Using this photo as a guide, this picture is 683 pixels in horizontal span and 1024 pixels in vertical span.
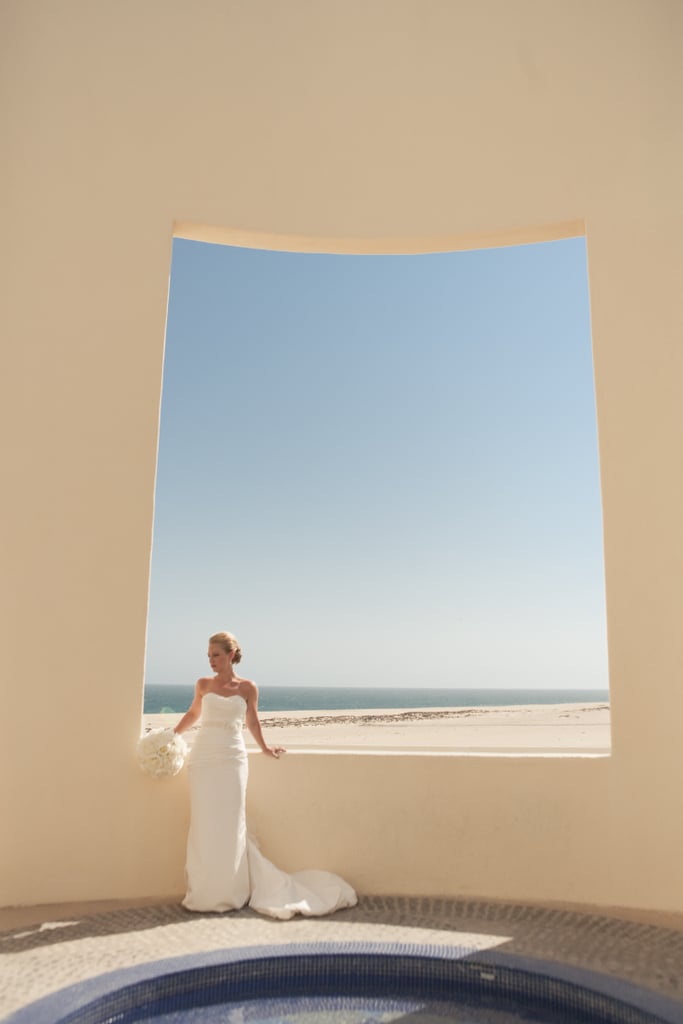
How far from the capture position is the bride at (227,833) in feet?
13.4

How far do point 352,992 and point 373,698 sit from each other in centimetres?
3514

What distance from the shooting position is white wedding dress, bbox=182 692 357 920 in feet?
13.4

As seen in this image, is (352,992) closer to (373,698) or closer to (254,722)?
(254,722)

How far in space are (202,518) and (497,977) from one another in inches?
1240

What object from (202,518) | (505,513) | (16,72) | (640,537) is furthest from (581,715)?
(16,72)

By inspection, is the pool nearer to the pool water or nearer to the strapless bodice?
the pool water

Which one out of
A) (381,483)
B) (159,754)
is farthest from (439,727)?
(159,754)

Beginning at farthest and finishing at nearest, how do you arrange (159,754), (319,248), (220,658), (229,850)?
(319,248) < (220,658) < (159,754) < (229,850)

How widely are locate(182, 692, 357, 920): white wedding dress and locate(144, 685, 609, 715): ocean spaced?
3090cm

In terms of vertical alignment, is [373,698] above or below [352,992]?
above

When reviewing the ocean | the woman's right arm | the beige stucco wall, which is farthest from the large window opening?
the woman's right arm

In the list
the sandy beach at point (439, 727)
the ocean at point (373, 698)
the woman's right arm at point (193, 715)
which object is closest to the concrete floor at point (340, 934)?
the woman's right arm at point (193, 715)

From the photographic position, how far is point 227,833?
4.17 meters

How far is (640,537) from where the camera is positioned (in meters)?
4.51
